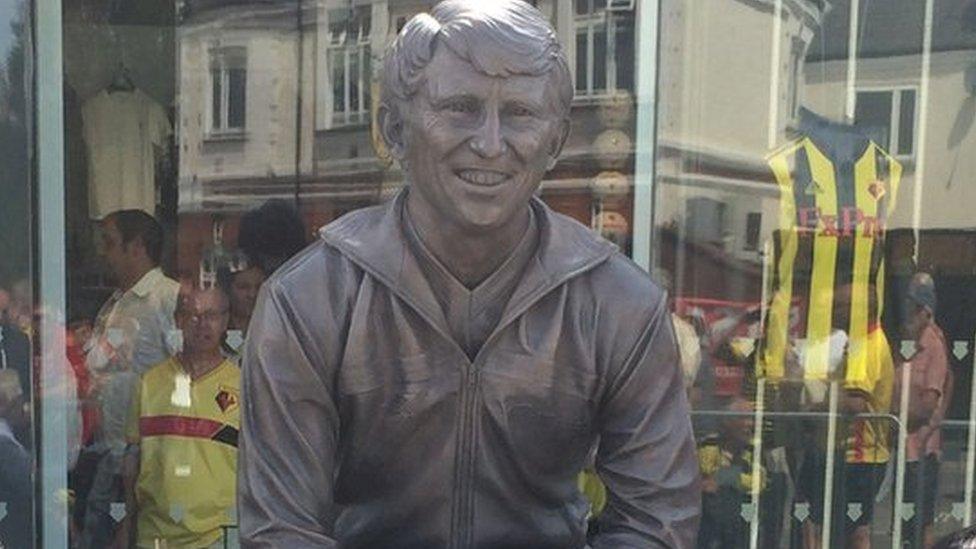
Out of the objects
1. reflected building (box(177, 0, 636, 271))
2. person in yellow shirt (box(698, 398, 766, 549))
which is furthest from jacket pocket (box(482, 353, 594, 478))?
person in yellow shirt (box(698, 398, 766, 549))

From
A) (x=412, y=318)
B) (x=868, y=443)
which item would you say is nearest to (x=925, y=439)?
(x=868, y=443)

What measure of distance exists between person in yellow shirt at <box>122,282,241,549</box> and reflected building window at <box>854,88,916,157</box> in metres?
2.64

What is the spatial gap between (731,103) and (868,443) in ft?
4.98

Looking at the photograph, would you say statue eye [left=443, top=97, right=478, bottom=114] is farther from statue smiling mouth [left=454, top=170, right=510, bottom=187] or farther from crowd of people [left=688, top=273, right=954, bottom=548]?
crowd of people [left=688, top=273, right=954, bottom=548]

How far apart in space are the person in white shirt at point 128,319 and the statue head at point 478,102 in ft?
10.3

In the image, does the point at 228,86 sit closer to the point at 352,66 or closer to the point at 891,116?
the point at 352,66

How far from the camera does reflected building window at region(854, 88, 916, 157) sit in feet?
15.0

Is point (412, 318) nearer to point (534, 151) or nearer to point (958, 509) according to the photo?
point (534, 151)

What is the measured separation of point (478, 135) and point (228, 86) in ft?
10.3

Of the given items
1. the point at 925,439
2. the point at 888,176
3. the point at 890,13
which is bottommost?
the point at 925,439

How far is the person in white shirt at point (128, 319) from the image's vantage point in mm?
4516

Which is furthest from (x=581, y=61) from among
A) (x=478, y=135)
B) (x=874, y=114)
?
(x=478, y=135)

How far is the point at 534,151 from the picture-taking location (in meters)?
1.58

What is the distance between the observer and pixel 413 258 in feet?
5.52
